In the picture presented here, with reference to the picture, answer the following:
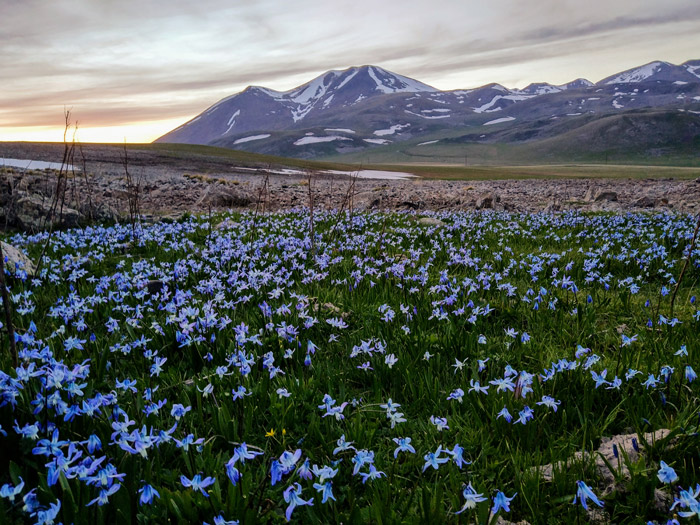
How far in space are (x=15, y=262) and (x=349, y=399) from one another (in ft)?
18.2

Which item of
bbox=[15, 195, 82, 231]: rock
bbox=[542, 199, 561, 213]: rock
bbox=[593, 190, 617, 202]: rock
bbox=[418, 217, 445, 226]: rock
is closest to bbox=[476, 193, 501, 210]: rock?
bbox=[542, 199, 561, 213]: rock

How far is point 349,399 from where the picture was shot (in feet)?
11.1

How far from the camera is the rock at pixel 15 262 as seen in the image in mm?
5992

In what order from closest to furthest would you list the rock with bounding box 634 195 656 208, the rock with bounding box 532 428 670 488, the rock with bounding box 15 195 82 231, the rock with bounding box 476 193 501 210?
the rock with bounding box 532 428 670 488 < the rock with bounding box 15 195 82 231 < the rock with bounding box 476 193 501 210 < the rock with bounding box 634 195 656 208

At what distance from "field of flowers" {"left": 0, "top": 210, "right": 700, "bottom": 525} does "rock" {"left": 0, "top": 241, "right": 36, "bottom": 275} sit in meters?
0.15

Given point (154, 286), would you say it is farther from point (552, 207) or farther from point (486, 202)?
point (552, 207)

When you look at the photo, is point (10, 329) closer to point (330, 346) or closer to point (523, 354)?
point (330, 346)

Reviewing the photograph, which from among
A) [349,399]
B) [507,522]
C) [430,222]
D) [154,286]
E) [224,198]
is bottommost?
[507,522]

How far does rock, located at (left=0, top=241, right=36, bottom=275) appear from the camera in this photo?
19.7 ft

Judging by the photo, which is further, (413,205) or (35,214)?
(413,205)

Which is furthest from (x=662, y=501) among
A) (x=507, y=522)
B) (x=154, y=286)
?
(x=154, y=286)

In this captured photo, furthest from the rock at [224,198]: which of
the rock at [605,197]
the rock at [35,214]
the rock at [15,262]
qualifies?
the rock at [605,197]

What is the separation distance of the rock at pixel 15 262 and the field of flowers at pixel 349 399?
150 mm

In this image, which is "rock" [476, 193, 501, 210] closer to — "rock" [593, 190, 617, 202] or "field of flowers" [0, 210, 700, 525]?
"rock" [593, 190, 617, 202]
